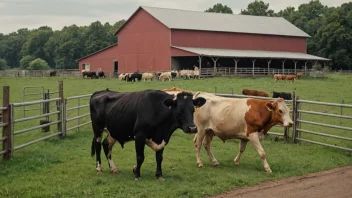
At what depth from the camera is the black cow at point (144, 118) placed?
816cm

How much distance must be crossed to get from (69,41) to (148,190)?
329 feet

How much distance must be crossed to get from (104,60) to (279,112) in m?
47.8

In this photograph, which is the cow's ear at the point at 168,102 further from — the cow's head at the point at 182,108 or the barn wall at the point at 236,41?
the barn wall at the point at 236,41

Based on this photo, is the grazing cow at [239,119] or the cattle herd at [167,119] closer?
the cattle herd at [167,119]

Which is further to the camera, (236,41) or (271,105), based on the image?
(236,41)

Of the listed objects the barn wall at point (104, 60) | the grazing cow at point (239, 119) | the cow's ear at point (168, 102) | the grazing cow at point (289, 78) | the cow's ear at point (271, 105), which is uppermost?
the barn wall at point (104, 60)

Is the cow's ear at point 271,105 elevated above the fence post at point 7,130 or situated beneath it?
elevated above

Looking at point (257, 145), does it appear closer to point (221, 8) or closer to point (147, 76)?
point (147, 76)

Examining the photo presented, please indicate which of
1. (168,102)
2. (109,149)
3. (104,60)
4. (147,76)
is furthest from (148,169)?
(104,60)

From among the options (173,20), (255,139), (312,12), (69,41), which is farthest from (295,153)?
(312,12)

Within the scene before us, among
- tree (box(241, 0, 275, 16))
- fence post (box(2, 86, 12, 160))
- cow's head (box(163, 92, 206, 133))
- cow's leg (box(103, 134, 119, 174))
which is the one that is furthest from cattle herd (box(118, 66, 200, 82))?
tree (box(241, 0, 275, 16))

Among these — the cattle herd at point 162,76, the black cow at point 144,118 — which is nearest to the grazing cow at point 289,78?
the cattle herd at point 162,76

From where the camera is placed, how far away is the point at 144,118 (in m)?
8.30

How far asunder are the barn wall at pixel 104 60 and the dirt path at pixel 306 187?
4773 cm
